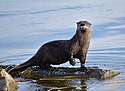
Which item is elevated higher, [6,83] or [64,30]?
[6,83]

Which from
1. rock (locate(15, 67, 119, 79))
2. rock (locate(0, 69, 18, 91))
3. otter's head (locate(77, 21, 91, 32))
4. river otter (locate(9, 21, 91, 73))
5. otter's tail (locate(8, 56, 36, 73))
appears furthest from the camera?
otter's tail (locate(8, 56, 36, 73))

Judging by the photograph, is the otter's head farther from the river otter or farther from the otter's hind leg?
the otter's hind leg

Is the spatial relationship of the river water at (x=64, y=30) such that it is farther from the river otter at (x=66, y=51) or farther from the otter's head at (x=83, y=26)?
the otter's head at (x=83, y=26)

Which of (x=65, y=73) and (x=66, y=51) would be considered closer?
(x=65, y=73)

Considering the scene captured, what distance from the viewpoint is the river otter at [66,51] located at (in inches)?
402

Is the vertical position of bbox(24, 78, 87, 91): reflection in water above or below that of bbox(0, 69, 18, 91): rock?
below

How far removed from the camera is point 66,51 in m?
10.3

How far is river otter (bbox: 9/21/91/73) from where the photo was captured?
10211 mm

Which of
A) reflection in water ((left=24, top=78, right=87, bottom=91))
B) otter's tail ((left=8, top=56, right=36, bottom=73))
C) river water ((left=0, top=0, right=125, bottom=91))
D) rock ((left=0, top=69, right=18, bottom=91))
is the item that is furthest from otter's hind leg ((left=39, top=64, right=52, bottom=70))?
rock ((left=0, top=69, right=18, bottom=91))

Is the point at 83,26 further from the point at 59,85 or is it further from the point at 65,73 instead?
the point at 59,85

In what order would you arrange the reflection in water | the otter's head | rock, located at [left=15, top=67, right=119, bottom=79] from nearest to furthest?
1. the reflection in water
2. rock, located at [left=15, top=67, right=119, bottom=79]
3. the otter's head

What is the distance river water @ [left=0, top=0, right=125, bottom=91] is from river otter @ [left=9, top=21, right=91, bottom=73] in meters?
0.68

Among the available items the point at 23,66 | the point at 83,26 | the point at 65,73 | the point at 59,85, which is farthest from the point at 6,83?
the point at 83,26

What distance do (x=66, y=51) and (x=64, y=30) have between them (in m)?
4.95
